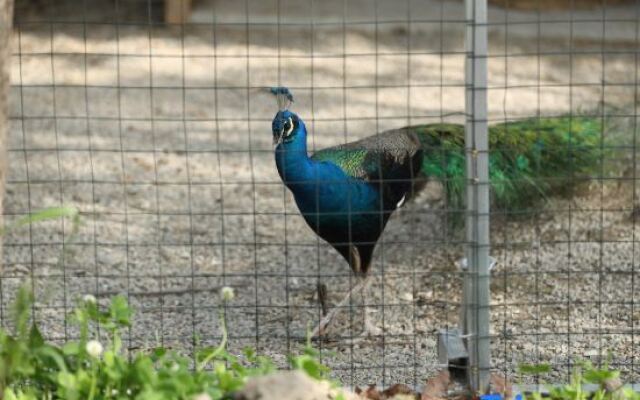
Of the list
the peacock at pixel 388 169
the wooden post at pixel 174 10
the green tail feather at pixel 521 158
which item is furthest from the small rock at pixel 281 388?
the wooden post at pixel 174 10

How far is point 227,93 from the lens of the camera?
9.52 meters

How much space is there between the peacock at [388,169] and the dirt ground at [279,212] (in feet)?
0.51

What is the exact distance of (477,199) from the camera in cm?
400

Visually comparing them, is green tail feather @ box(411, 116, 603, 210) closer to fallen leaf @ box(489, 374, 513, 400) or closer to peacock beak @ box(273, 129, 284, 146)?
peacock beak @ box(273, 129, 284, 146)

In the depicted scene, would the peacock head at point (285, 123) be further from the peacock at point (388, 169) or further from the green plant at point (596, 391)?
the green plant at point (596, 391)

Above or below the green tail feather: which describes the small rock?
below

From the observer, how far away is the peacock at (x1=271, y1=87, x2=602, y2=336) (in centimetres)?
499

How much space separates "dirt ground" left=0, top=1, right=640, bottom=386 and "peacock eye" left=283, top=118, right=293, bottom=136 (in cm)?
20

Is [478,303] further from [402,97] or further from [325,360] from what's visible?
[402,97]

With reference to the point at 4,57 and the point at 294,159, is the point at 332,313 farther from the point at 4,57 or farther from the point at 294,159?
the point at 4,57

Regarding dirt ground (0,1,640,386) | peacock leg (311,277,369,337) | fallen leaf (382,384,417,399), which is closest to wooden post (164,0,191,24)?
dirt ground (0,1,640,386)

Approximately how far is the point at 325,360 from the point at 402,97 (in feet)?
15.6

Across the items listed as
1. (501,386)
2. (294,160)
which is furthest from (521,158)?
(501,386)

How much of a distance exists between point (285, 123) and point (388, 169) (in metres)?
0.69
